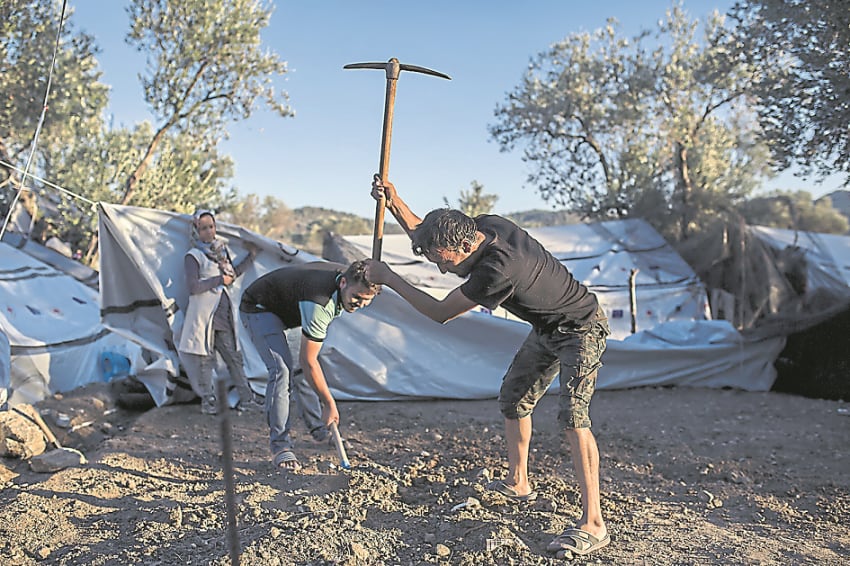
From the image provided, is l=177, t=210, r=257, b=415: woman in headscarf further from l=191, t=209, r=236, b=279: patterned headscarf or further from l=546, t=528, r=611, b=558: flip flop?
l=546, t=528, r=611, b=558: flip flop

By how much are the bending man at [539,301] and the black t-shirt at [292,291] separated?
73 centimetres

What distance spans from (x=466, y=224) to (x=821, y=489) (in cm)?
276

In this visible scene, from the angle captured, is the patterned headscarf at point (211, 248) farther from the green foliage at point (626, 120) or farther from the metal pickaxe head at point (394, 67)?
the green foliage at point (626, 120)

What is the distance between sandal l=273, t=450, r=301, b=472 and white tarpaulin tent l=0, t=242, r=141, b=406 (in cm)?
241

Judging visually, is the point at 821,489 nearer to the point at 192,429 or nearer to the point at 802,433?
the point at 802,433

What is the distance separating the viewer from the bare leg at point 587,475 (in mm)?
3092

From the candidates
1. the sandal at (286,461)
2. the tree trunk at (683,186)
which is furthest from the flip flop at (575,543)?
the tree trunk at (683,186)

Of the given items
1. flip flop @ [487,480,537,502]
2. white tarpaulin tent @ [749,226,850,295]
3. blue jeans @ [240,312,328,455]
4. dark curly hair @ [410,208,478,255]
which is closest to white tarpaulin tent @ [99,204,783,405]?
white tarpaulin tent @ [749,226,850,295]

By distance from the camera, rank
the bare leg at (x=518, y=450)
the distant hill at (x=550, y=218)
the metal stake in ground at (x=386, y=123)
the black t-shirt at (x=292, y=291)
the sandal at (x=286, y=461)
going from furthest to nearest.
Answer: the distant hill at (x=550, y=218) < the sandal at (x=286, y=461) < the black t-shirt at (x=292, y=291) < the metal stake in ground at (x=386, y=123) < the bare leg at (x=518, y=450)

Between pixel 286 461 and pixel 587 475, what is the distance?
6.43ft

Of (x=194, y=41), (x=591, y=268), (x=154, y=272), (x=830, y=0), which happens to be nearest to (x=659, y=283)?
(x=591, y=268)

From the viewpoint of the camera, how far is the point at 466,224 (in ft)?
9.71

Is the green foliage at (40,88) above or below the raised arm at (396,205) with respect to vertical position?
above

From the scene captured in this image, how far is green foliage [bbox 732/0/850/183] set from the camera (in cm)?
707
